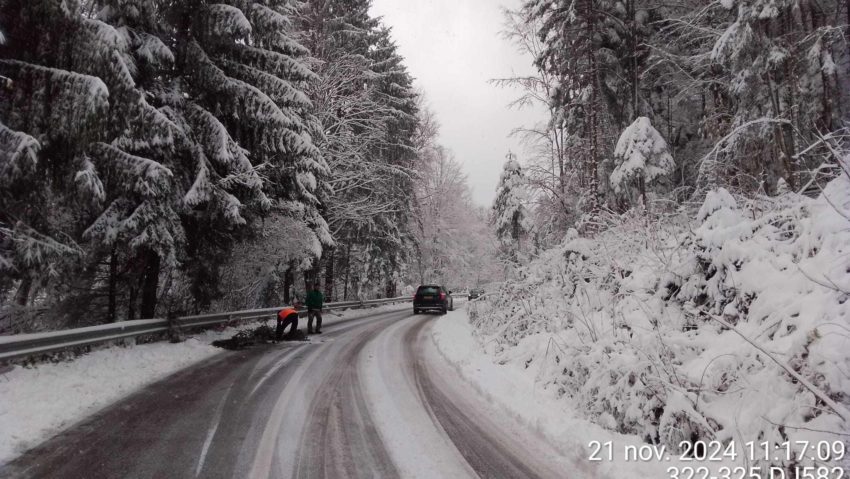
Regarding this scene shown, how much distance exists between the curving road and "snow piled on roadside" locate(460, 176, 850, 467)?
1.20m

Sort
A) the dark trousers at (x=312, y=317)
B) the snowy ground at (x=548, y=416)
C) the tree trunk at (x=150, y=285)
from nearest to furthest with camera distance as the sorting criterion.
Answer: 1. the snowy ground at (x=548, y=416)
2. the tree trunk at (x=150, y=285)
3. the dark trousers at (x=312, y=317)

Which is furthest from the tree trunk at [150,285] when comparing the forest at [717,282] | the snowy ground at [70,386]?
the forest at [717,282]

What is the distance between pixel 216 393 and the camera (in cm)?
663

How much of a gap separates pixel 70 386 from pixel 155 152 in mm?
5379

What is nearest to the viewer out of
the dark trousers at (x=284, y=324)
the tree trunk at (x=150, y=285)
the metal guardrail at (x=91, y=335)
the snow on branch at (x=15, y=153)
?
the snow on branch at (x=15, y=153)

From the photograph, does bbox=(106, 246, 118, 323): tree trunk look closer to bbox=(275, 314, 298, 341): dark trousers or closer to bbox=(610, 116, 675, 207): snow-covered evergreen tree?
bbox=(275, 314, 298, 341): dark trousers

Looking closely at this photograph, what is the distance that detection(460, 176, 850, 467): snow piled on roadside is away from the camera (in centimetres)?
351

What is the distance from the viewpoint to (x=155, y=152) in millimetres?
9711

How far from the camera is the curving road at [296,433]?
4070 millimetres

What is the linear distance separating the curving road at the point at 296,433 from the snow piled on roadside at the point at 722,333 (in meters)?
1.20

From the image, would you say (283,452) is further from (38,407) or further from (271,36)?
(271,36)

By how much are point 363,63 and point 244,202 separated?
14033 mm

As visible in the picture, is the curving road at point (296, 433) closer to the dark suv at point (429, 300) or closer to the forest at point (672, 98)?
the forest at point (672, 98)

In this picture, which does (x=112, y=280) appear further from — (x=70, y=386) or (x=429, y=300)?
(x=429, y=300)
